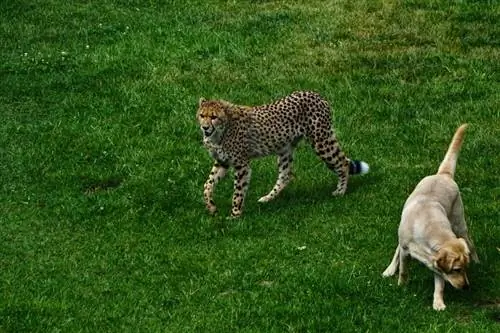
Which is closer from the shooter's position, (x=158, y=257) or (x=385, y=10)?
(x=158, y=257)

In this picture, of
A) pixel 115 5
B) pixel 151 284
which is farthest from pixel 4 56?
pixel 151 284

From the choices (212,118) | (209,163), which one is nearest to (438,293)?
(212,118)

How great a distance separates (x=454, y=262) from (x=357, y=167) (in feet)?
12.1

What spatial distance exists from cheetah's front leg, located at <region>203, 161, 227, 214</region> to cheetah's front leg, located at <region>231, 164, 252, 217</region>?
0.27 metres

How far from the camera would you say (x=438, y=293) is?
10.4m

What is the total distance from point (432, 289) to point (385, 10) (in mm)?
10383

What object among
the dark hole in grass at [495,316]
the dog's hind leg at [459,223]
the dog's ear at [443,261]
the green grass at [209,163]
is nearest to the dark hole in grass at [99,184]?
the green grass at [209,163]

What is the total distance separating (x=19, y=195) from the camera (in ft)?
45.6

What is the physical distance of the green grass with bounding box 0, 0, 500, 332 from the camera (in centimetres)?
1070

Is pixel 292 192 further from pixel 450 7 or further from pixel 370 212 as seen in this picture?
pixel 450 7

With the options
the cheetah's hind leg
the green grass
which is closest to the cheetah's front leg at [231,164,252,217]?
the green grass

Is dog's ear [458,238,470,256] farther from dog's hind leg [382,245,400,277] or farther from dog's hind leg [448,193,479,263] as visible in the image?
dog's hind leg [382,245,400,277]

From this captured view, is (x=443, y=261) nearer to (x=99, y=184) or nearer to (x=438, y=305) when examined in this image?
(x=438, y=305)

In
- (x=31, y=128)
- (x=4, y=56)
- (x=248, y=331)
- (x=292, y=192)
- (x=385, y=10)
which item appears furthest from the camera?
(x=385, y=10)
